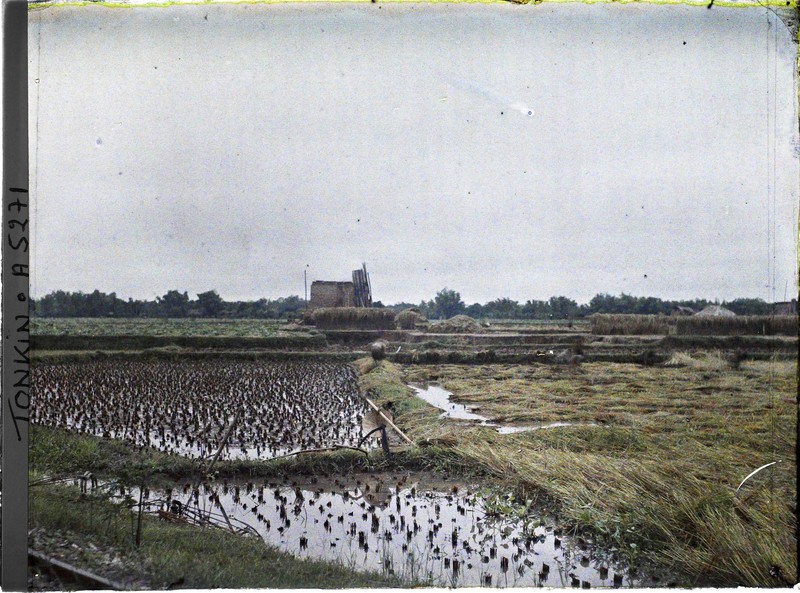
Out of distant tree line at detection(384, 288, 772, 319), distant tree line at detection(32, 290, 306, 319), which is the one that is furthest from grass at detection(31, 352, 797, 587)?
distant tree line at detection(32, 290, 306, 319)

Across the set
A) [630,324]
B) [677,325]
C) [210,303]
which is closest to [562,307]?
[630,324]

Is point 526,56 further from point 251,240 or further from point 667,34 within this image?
point 251,240

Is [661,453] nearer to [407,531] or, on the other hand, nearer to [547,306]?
[547,306]

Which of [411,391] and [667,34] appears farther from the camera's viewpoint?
[411,391]

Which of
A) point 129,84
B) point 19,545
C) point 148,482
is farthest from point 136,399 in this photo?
point 129,84

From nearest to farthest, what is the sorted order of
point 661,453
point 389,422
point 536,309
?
point 661,453, point 536,309, point 389,422

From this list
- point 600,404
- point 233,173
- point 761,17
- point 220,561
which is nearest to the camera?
point 220,561

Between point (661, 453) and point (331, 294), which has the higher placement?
point (331, 294)
